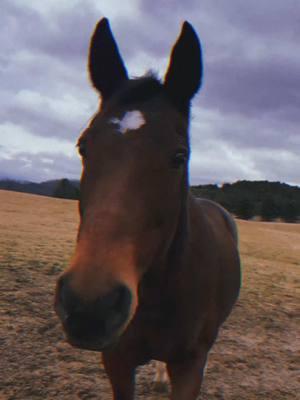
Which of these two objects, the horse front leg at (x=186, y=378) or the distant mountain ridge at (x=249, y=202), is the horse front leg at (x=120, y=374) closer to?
the horse front leg at (x=186, y=378)

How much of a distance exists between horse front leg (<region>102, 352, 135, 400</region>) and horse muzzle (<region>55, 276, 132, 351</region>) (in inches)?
58.2

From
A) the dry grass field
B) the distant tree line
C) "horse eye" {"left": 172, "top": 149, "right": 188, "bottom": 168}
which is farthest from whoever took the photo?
the distant tree line

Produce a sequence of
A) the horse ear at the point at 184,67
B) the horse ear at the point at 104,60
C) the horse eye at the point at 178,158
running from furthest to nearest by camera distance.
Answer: the horse ear at the point at 104,60, the horse ear at the point at 184,67, the horse eye at the point at 178,158

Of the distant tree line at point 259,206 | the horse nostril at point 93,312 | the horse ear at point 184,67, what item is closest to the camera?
the horse nostril at point 93,312

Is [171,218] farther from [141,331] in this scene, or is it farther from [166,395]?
[166,395]

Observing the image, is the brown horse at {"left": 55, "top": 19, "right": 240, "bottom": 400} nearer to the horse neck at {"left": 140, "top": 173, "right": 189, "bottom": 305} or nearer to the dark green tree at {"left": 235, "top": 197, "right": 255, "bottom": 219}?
the horse neck at {"left": 140, "top": 173, "right": 189, "bottom": 305}

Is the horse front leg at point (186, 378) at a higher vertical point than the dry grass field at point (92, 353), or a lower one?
higher

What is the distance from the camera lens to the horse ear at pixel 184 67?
2.63m

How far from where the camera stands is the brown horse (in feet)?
5.67

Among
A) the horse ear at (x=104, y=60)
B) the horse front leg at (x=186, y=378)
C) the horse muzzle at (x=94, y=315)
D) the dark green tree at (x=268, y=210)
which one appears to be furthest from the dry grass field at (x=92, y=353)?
the dark green tree at (x=268, y=210)

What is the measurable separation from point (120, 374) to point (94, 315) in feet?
5.70

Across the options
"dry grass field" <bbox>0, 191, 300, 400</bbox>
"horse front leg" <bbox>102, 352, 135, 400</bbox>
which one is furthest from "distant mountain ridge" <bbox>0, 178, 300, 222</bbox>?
"horse front leg" <bbox>102, 352, 135, 400</bbox>

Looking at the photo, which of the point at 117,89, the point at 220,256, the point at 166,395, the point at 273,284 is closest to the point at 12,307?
the point at 166,395

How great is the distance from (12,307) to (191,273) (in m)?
4.24
